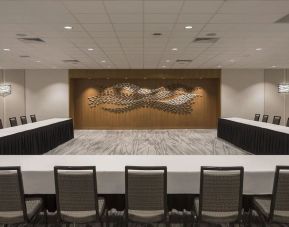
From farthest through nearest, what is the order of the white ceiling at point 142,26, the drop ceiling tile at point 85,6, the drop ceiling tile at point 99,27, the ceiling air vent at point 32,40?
the ceiling air vent at point 32,40, the drop ceiling tile at point 99,27, the white ceiling at point 142,26, the drop ceiling tile at point 85,6

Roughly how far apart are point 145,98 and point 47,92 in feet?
16.0

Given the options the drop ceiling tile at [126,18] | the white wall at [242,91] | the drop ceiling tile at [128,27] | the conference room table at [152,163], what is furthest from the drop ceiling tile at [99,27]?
the white wall at [242,91]

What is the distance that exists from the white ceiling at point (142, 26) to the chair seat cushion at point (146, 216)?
308 centimetres

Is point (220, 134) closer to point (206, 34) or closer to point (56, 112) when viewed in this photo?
point (206, 34)

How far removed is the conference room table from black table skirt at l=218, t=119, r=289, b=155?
12.3 feet

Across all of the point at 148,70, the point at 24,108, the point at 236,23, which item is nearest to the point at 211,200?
the point at 236,23

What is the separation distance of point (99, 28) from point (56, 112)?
9.86 m

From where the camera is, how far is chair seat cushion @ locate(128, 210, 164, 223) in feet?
8.96

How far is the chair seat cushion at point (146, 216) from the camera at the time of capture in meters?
2.73

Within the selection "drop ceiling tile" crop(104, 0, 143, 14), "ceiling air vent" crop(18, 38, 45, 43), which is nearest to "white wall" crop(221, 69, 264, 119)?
"ceiling air vent" crop(18, 38, 45, 43)

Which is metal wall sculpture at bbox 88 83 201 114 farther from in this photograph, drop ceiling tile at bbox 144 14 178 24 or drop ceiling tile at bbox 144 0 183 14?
drop ceiling tile at bbox 144 0 183 14

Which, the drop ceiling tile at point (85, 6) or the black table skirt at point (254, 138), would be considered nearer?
the drop ceiling tile at point (85, 6)

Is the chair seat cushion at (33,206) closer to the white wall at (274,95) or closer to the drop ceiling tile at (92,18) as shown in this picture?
the drop ceiling tile at (92,18)

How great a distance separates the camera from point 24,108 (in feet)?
50.7
